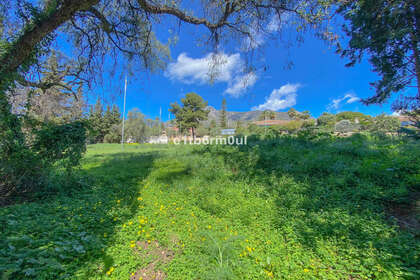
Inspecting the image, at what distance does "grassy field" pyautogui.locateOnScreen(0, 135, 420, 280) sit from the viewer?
157 centimetres

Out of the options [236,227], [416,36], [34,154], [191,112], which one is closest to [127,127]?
[191,112]

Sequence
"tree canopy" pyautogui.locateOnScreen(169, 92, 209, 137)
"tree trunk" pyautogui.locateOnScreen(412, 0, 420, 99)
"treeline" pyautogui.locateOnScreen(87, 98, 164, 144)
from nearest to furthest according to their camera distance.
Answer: "tree trunk" pyautogui.locateOnScreen(412, 0, 420, 99) < "treeline" pyautogui.locateOnScreen(87, 98, 164, 144) < "tree canopy" pyautogui.locateOnScreen(169, 92, 209, 137)

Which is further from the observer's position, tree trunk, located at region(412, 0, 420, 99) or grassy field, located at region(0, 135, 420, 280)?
tree trunk, located at region(412, 0, 420, 99)

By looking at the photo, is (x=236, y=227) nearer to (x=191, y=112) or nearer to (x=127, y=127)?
(x=191, y=112)

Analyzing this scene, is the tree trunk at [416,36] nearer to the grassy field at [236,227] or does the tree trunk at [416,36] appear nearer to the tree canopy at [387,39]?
the tree canopy at [387,39]

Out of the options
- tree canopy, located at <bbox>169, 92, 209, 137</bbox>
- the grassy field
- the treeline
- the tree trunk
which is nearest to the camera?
the grassy field

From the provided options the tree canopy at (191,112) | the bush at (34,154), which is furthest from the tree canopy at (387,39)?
the tree canopy at (191,112)

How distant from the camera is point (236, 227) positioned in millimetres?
2342

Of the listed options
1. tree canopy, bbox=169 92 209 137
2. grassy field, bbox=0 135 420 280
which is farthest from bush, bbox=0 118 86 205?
tree canopy, bbox=169 92 209 137

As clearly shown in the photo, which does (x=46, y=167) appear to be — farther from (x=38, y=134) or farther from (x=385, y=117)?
(x=385, y=117)

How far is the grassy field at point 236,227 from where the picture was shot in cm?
157

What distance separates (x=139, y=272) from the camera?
1.67 metres

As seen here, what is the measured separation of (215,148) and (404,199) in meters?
5.35

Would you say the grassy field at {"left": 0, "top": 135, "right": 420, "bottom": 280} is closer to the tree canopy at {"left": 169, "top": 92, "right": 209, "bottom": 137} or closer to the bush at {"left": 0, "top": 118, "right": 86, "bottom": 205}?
the bush at {"left": 0, "top": 118, "right": 86, "bottom": 205}
